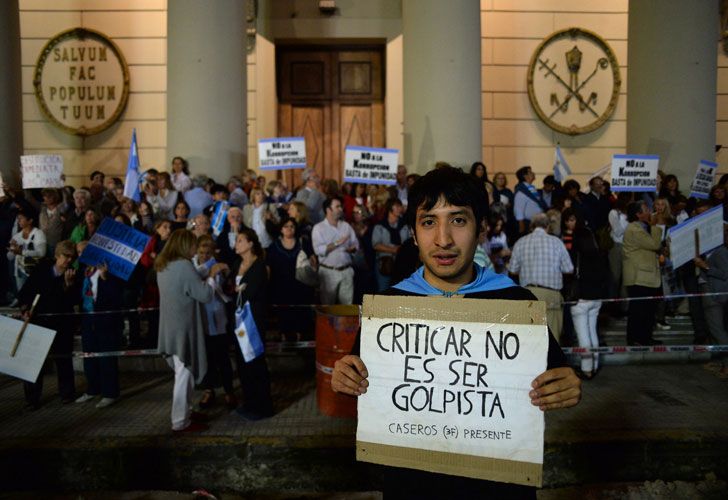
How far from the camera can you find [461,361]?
101 inches

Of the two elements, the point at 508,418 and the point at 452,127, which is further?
the point at 452,127

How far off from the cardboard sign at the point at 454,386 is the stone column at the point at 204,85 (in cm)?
1004

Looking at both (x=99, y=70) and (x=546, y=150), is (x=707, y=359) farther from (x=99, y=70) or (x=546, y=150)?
(x=99, y=70)

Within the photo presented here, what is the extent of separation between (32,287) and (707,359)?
28.9ft

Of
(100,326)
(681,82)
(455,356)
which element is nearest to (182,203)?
(100,326)

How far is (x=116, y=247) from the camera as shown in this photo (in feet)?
25.6

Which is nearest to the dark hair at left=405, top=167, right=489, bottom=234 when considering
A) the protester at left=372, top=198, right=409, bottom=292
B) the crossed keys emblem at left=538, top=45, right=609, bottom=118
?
the protester at left=372, top=198, right=409, bottom=292

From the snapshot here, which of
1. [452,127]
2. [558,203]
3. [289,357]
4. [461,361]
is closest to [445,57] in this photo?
[452,127]

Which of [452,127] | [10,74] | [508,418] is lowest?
[508,418]

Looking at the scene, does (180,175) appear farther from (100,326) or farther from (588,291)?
(588,291)

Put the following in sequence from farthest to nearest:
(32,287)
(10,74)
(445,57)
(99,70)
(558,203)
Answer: (99,70), (10,74), (445,57), (558,203), (32,287)

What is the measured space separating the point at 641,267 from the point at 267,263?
5.07m

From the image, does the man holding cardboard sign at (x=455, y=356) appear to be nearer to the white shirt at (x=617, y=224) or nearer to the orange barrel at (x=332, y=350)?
the orange barrel at (x=332, y=350)

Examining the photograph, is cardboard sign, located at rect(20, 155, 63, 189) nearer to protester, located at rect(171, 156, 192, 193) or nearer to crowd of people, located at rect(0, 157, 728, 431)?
crowd of people, located at rect(0, 157, 728, 431)
